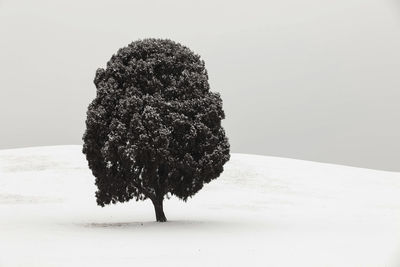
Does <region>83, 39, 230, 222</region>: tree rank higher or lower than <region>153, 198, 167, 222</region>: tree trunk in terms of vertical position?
higher

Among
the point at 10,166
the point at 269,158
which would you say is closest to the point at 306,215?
the point at 269,158

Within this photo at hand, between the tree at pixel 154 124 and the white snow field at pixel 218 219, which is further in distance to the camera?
the tree at pixel 154 124

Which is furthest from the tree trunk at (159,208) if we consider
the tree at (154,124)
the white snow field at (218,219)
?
the white snow field at (218,219)

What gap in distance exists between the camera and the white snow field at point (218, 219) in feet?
69.6

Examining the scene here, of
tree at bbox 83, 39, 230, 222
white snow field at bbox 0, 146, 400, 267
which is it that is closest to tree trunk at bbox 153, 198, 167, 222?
tree at bbox 83, 39, 230, 222

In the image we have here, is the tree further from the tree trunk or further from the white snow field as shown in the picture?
the white snow field

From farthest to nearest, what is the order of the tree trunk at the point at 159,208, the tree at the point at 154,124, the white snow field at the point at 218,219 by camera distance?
the tree trunk at the point at 159,208, the tree at the point at 154,124, the white snow field at the point at 218,219

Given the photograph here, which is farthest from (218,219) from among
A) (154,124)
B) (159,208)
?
(154,124)

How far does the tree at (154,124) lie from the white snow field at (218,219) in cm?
274

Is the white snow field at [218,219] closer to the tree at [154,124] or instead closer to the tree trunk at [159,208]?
the tree trunk at [159,208]

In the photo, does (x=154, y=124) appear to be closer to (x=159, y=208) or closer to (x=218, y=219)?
(x=159, y=208)

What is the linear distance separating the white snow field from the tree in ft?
8.99

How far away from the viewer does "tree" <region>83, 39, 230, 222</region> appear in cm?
2875

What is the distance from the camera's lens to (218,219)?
35094 millimetres
